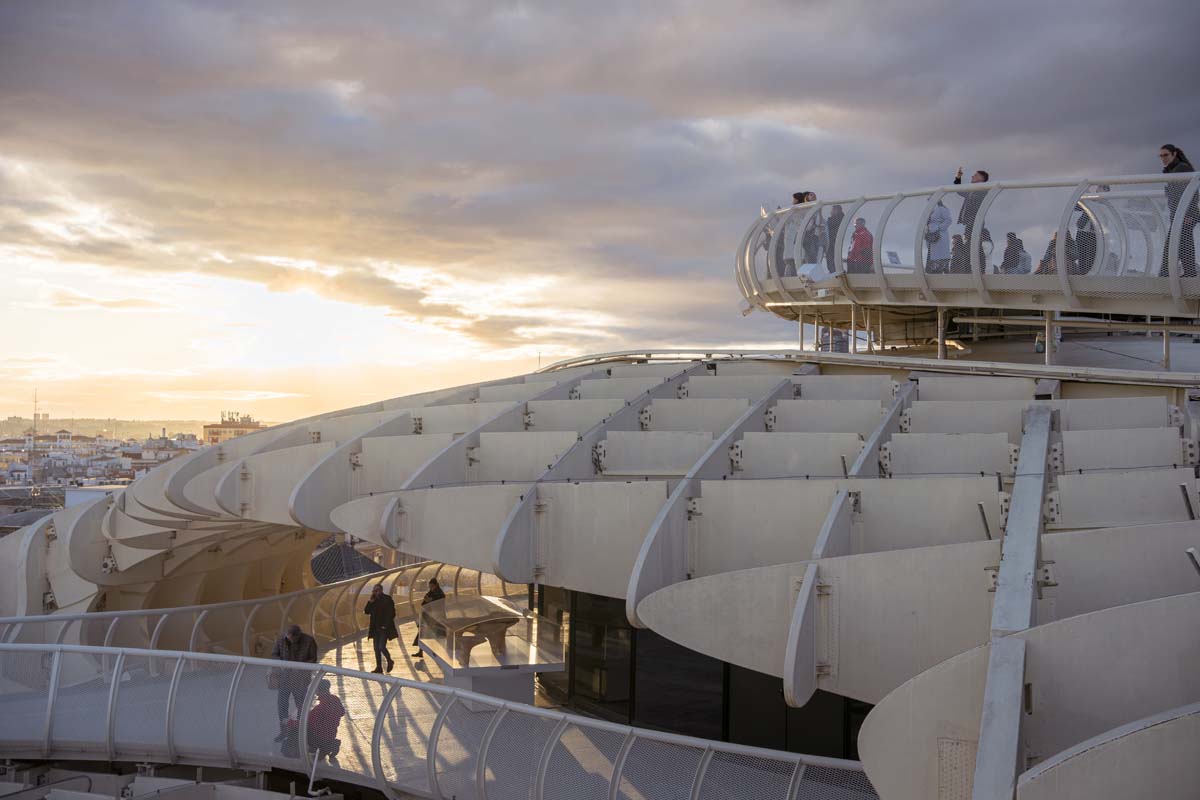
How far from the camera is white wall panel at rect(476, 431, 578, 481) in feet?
55.6

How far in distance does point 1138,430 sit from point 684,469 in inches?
246

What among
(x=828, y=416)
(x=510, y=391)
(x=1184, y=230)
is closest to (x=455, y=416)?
(x=510, y=391)

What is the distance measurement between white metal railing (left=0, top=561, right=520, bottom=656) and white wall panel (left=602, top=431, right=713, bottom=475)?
27.0ft

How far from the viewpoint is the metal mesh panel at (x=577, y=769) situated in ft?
35.1

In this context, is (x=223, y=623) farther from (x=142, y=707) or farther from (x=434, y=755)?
(x=434, y=755)

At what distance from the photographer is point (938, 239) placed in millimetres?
18625

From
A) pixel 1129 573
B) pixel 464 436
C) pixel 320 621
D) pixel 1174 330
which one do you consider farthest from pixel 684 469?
pixel 320 621

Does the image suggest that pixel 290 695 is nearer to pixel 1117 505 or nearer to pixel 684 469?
pixel 684 469

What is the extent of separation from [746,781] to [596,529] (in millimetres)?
4355

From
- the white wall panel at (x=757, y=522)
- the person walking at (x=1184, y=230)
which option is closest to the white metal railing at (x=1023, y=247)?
the person walking at (x=1184, y=230)

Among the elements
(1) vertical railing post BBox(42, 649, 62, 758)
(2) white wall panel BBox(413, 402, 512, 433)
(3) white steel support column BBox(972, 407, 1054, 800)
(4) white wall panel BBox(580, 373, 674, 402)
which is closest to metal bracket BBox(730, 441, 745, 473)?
(3) white steel support column BBox(972, 407, 1054, 800)

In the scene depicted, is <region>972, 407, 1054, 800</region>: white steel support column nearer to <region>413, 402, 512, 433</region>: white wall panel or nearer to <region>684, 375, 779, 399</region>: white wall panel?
<region>684, 375, 779, 399</region>: white wall panel

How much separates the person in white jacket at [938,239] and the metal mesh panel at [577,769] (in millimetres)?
11450

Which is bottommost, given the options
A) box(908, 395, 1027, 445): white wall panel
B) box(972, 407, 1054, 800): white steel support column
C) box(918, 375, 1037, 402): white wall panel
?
box(972, 407, 1054, 800): white steel support column
